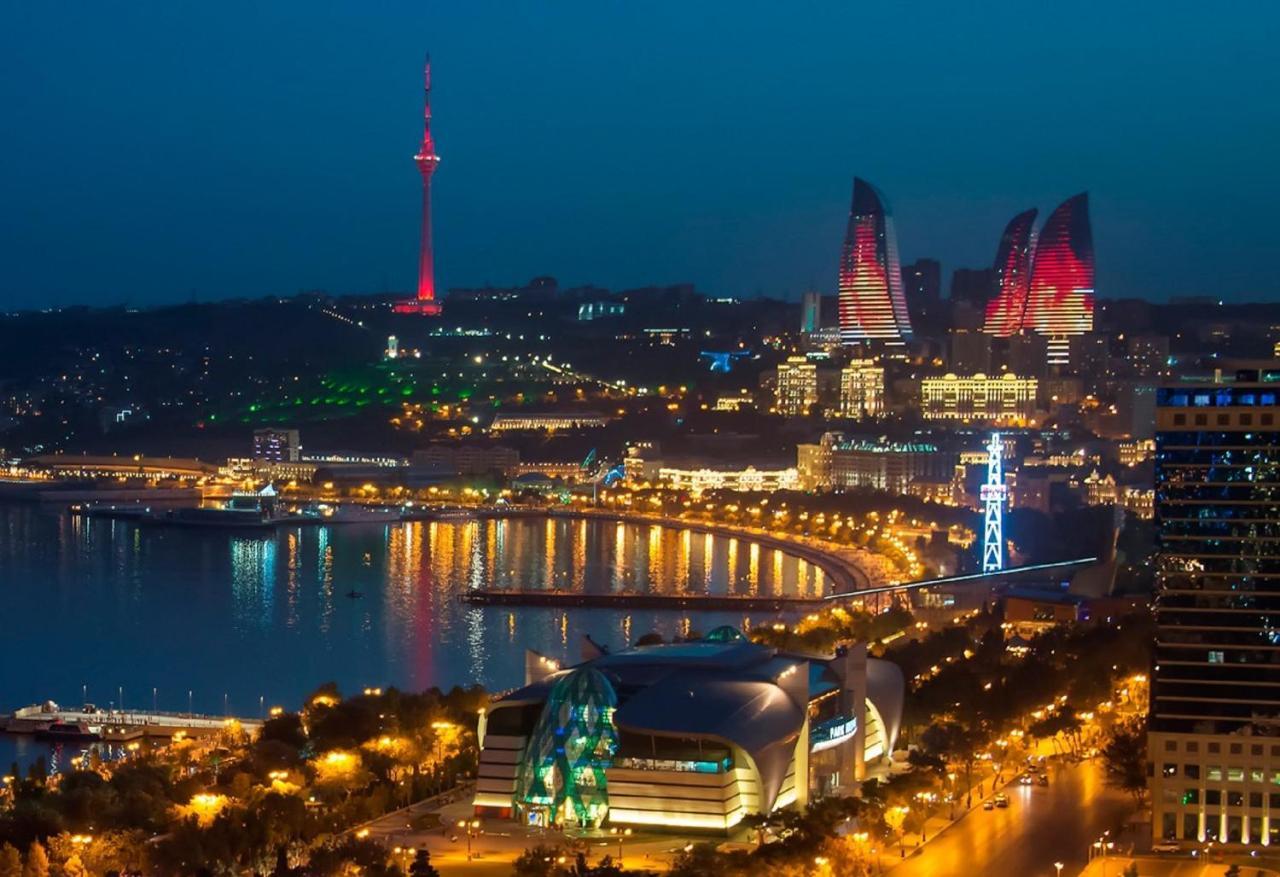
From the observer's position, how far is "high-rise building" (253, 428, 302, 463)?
3081 cm

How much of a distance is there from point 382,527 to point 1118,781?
15116mm

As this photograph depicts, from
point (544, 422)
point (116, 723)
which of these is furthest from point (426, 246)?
point (116, 723)

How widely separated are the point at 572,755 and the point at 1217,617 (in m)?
2.29

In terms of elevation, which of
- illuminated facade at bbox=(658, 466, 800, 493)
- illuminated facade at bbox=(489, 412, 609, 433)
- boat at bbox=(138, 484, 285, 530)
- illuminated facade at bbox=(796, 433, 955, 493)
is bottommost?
boat at bbox=(138, 484, 285, 530)

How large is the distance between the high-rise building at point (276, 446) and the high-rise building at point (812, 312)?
31.8ft

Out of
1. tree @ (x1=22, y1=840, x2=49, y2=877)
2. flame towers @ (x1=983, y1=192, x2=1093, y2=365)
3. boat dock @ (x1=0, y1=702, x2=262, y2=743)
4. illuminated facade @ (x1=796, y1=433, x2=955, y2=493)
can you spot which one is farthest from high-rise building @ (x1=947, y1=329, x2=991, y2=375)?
tree @ (x1=22, y1=840, x2=49, y2=877)

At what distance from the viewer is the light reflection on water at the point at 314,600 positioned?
12.9m

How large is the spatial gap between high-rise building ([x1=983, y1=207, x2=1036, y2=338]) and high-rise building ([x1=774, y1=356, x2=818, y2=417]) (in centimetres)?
274

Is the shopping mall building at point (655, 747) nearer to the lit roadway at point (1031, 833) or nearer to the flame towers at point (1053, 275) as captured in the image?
the lit roadway at point (1031, 833)

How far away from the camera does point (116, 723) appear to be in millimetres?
11156

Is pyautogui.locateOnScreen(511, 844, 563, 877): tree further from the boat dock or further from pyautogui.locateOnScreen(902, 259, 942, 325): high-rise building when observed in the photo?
pyautogui.locateOnScreen(902, 259, 942, 325): high-rise building

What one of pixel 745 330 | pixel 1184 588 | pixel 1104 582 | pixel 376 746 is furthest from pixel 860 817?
pixel 745 330

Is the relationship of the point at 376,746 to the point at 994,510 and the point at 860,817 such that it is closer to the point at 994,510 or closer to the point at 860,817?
the point at 860,817

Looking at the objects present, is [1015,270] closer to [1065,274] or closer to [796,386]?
[1065,274]
